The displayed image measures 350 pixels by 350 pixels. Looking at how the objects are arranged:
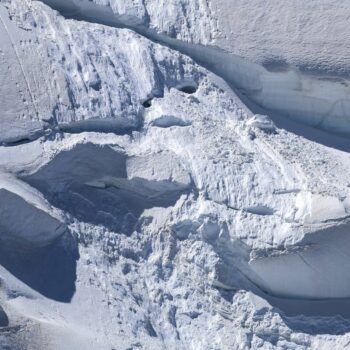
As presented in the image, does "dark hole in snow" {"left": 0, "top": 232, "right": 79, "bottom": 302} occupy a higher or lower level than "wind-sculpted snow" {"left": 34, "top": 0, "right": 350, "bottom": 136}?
lower

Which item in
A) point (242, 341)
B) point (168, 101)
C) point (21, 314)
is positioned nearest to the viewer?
point (21, 314)

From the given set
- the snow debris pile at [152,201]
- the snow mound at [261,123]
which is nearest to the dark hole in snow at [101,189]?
the snow debris pile at [152,201]

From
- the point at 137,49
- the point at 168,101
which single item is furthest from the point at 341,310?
the point at 137,49

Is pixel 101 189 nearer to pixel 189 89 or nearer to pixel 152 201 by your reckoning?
pixel 152 201

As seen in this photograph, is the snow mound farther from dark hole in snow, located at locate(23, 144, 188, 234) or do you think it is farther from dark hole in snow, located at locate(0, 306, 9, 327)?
dark hole in snow, located at locate(0, 306, 9, 327)

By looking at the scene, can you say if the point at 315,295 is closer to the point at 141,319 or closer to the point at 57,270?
the point at 141,319

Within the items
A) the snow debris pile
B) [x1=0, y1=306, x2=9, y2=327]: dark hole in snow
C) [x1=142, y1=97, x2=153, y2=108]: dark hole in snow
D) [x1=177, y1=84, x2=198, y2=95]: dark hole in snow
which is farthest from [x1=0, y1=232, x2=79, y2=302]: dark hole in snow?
[x1=177, y1=84, x2=198, y2=95]: dark hole in snow

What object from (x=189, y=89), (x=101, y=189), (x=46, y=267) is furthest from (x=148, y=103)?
(x=46, y=267)

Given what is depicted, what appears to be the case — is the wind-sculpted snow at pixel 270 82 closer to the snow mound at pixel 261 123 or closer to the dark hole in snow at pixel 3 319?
the snow mound at pixel 261 123
